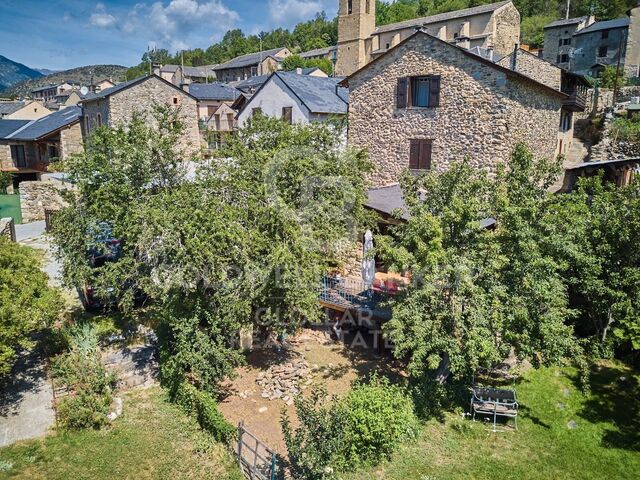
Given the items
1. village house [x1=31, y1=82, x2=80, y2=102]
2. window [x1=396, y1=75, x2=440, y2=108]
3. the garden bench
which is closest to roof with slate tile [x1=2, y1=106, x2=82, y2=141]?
window [x1=396, y1=75, x2=440, y2=108]

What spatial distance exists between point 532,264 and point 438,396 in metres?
4.49

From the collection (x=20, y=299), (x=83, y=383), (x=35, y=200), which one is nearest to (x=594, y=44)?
(x=35, y=200)

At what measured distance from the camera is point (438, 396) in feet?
42.8

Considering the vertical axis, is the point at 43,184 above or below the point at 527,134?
below

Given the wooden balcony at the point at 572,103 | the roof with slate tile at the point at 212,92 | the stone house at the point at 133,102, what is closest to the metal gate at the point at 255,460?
the wooden balcony at the point at 572,103

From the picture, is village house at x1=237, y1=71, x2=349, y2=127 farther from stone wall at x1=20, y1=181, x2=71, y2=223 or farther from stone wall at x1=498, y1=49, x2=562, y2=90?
stone wall at x1=20, y1=181, x2=71, y2=223

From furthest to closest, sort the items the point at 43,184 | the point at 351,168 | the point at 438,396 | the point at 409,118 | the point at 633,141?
the point at 43,184
the point at 633,141
the point at 409,118
the point at 351,168
the point at 438,396

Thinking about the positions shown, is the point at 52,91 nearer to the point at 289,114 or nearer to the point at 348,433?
the point at 289,114

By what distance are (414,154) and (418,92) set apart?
2965 mm

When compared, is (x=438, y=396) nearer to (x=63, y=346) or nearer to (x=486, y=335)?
(x=486, y=335)

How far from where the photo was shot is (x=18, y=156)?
4131 cm

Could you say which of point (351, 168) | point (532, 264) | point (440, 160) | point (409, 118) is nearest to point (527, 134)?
point (440, 160)

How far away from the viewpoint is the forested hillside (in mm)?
68250

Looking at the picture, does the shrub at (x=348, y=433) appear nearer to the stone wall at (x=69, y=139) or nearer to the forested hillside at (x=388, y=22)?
the stone wall at (x=69, y=139)
